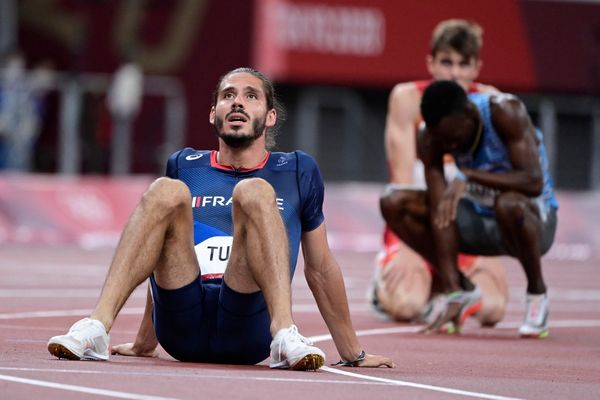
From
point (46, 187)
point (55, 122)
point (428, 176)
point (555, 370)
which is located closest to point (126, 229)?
point (555, 370)

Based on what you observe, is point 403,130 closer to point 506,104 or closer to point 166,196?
point 506,104

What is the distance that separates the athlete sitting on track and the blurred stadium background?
1417 cm

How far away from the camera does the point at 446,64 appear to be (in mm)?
11445

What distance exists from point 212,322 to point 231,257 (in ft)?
1.13

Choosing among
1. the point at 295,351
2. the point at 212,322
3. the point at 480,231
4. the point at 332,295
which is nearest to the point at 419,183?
the point at 480,231

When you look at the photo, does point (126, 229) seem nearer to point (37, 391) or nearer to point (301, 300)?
point (37, 391)

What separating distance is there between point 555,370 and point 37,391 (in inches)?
119

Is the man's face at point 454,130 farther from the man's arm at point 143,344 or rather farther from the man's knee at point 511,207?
the man's arm at point 143,344

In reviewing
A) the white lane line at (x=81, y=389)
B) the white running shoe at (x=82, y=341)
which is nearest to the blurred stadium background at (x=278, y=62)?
the white running shoe at (x=82, y=341)

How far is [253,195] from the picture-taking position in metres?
6.92

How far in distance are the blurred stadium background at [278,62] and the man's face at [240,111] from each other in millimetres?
17088

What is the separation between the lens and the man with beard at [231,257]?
6.92 metres

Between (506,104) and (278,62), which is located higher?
(278,62)

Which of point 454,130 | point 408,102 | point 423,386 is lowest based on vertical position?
point 423,386
